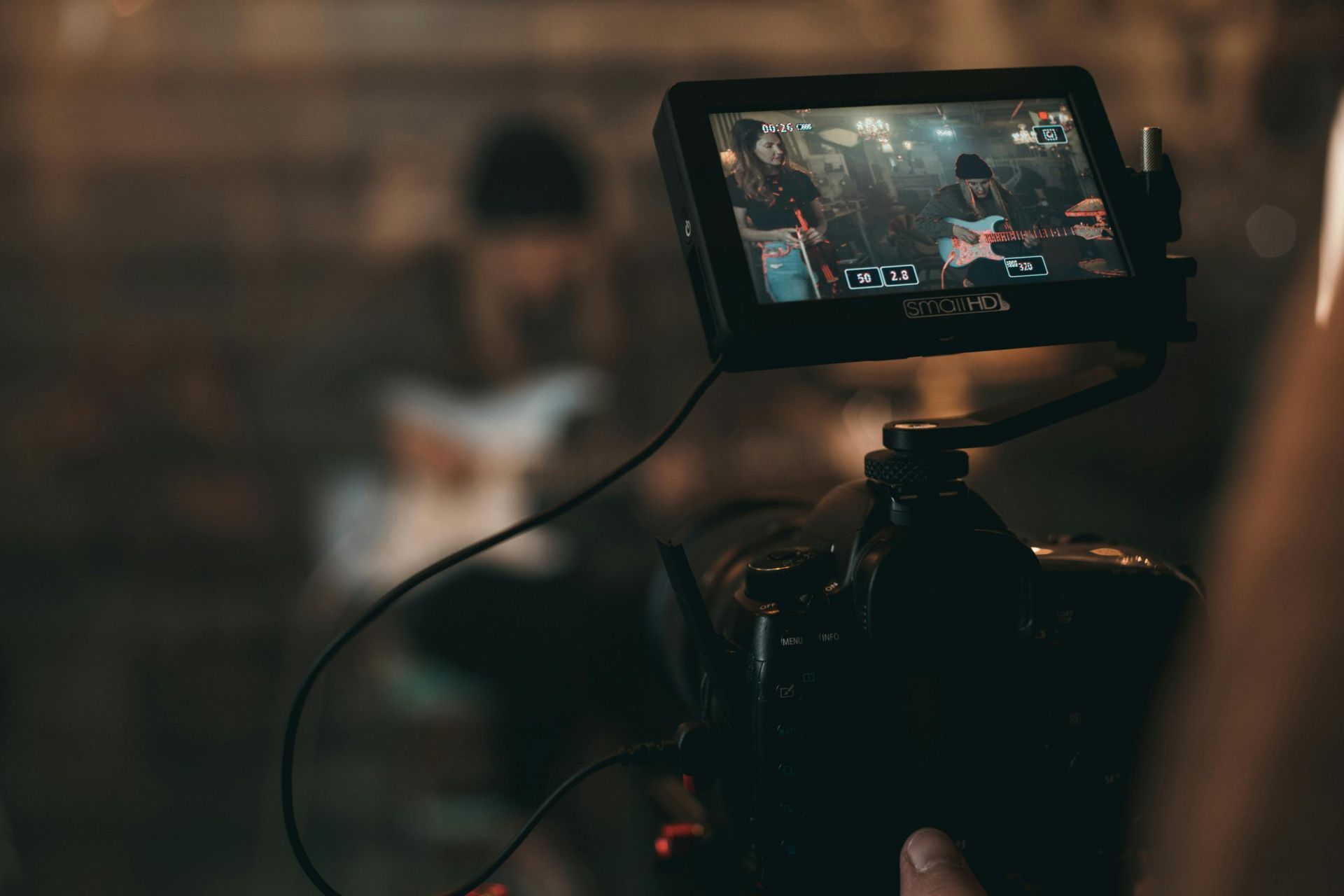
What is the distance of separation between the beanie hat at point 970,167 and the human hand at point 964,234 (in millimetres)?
25

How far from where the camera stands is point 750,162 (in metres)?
0.46

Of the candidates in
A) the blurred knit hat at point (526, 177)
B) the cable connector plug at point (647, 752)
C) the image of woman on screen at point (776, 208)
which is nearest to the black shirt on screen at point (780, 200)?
the image of woman on screen at point (776, 208)

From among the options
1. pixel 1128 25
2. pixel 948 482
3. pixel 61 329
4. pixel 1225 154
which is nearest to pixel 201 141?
pixel 61 329

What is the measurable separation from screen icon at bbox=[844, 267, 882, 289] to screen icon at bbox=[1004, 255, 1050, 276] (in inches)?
2.7

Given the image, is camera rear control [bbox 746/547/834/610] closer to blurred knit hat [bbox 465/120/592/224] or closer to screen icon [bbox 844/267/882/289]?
screen icon [bbox 844/267/882/289]

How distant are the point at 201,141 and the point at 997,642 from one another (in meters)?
1.51

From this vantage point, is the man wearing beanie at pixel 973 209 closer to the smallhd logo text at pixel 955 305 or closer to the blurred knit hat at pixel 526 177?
the smallhd logo text at pixel 955 305

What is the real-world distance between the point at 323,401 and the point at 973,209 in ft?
4.28

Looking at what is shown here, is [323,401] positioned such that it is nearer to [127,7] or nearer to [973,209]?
[127,7]

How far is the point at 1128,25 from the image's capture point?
6.00ft

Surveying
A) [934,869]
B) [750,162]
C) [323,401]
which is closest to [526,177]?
[323,401]

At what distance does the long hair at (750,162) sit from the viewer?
0.45 m

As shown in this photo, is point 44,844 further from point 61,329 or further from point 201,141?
point 201,141

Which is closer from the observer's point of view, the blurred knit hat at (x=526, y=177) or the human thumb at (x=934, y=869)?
the human thumb at (x=934, y=869)
